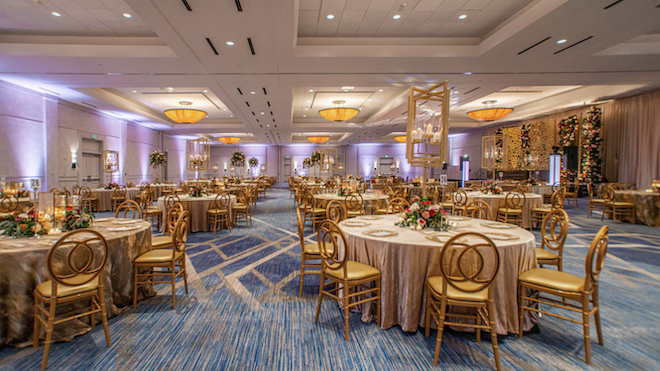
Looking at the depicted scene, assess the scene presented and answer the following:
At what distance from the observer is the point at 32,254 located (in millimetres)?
2455

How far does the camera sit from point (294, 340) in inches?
102

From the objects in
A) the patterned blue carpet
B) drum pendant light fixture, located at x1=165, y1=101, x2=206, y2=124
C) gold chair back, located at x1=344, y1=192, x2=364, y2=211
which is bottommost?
the patterned blue carpet

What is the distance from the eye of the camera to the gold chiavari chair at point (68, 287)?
88.2 inches

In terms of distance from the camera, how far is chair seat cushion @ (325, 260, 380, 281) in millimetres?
2643

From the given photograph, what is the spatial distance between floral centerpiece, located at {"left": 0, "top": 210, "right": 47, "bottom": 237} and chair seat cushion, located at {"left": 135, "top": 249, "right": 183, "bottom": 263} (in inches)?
36.7

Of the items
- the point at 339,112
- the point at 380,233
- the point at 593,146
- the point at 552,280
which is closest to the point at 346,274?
the point at 380,233

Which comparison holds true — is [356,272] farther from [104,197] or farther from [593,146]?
[593,146]

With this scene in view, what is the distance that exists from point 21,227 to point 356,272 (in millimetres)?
3243

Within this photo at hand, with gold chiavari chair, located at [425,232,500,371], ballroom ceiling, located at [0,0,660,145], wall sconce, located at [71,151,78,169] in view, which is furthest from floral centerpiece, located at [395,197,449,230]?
wall sconce, located at [71,151,78,169]

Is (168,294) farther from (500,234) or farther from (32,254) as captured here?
(500,234)

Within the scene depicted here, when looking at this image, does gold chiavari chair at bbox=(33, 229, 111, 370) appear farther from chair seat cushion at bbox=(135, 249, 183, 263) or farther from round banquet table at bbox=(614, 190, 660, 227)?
round banquet table at bbox=(614, 190, 660, 227)

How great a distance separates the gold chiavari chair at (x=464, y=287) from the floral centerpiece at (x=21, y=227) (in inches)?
147

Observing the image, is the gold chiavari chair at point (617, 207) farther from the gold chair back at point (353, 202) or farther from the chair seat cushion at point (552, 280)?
the chair seat cushion at point (552, 280)

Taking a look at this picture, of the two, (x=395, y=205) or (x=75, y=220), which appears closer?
(x=75, y=220)
